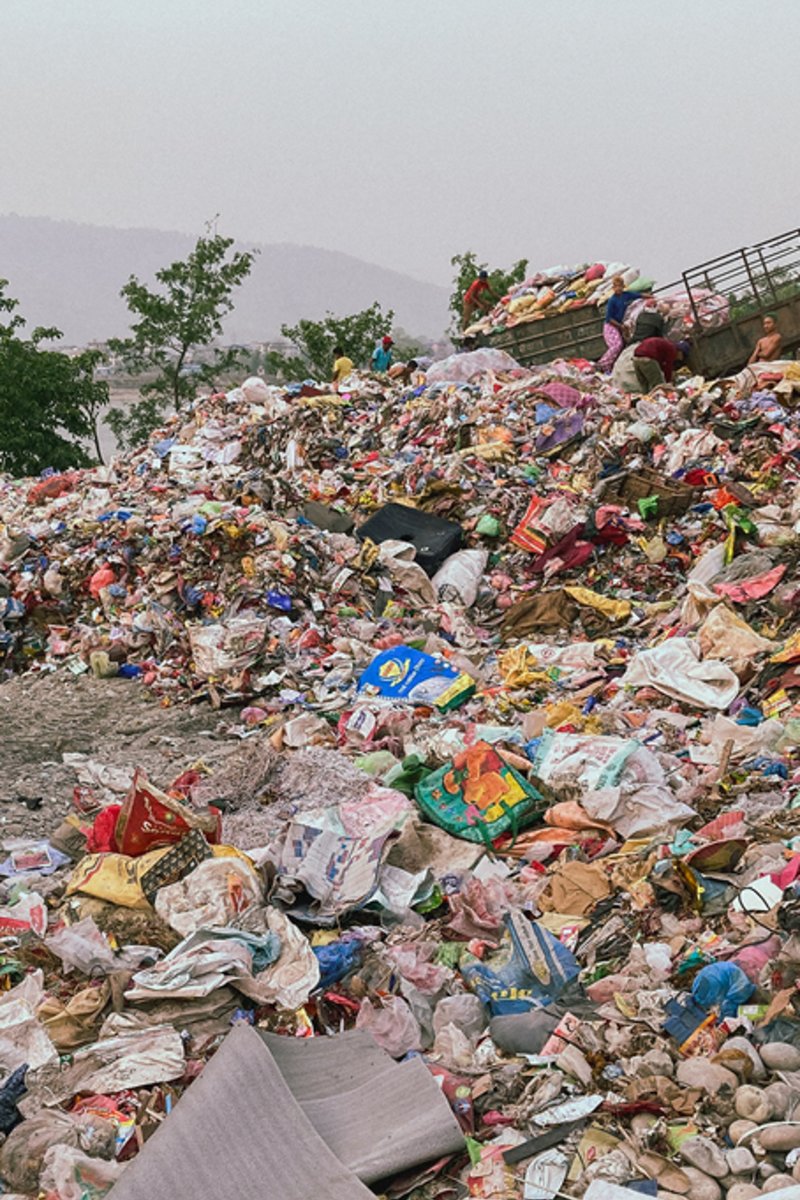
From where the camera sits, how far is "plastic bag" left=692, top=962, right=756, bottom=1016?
303cm

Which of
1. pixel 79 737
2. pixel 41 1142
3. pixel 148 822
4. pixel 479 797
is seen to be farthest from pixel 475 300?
pixel 41 1142

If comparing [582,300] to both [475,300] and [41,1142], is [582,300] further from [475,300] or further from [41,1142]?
[41,1142]

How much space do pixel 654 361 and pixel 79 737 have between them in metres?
6.48

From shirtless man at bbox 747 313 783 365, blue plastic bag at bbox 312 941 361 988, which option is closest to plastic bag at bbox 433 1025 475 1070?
blue plastic bag at bbox 312 941 361 988

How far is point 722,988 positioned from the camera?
10.0 ft

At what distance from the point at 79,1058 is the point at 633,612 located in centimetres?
512

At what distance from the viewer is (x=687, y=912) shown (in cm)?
367

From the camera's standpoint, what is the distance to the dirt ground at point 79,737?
563cm

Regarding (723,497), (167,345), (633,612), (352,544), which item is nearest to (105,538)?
(352,544)

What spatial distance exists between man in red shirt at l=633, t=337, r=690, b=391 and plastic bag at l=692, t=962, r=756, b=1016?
7991 mm

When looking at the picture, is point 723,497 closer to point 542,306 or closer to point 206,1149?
point 542,306

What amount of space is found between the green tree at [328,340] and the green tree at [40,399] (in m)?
5.70

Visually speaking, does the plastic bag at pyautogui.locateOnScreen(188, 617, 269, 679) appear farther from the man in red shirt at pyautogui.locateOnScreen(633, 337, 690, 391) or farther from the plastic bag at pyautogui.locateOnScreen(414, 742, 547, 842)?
the man in red shirt at pyautogui.locateOnScreen(633, 337, 690, 391)

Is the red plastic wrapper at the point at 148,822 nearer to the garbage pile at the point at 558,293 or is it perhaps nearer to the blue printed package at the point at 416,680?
the blue printed package at the point at 416,680
